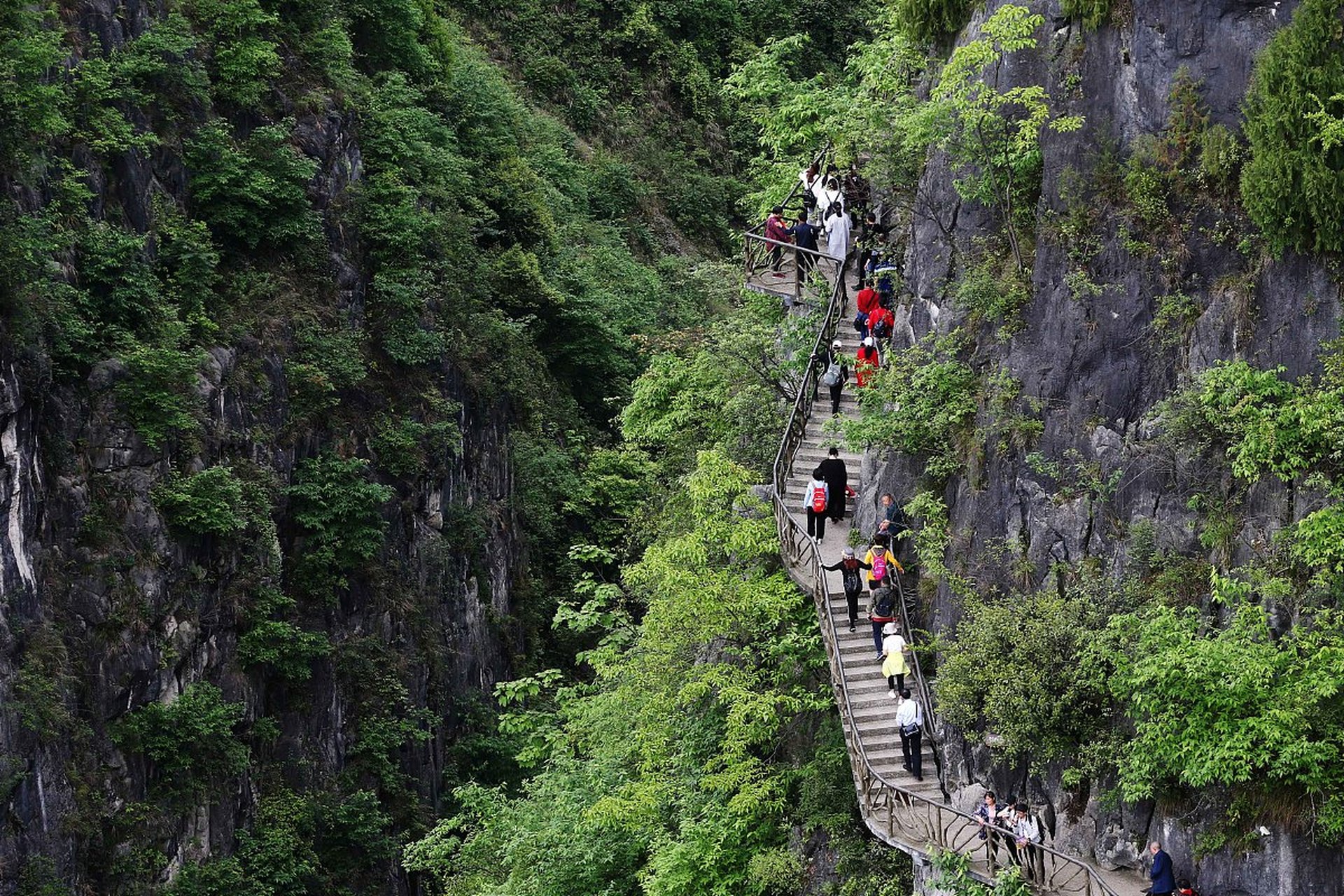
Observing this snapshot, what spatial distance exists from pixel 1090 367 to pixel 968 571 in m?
3.40

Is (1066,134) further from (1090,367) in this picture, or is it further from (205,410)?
(205,410)

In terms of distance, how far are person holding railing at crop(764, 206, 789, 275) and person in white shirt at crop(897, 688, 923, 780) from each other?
1262 cm

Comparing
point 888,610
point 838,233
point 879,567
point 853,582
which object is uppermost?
point 838,233

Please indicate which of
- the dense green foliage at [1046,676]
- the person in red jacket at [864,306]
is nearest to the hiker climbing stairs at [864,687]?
the person in red jacket at [864,306]

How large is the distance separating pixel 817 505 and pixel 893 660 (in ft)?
13.1

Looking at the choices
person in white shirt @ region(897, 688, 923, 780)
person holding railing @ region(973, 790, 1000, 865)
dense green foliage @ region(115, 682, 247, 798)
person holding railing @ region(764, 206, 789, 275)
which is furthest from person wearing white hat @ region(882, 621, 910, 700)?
dense green foliage @ region(115, 682, 247, 798)

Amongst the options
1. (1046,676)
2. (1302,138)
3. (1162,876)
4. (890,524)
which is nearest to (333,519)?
(890,524)

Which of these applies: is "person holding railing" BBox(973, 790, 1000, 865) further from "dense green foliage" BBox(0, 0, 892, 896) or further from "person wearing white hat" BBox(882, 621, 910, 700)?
"dense green foliage" BBox(0, 0, 892, 896)

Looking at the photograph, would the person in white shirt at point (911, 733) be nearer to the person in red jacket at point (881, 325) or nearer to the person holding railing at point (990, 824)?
the person holding railing at point (990, 824)

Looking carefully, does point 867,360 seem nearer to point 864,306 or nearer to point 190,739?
point 864,306

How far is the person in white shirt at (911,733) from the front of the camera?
21.5m

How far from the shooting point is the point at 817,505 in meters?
25.5

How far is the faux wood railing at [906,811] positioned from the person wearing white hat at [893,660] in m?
0.37

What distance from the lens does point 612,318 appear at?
178ft
